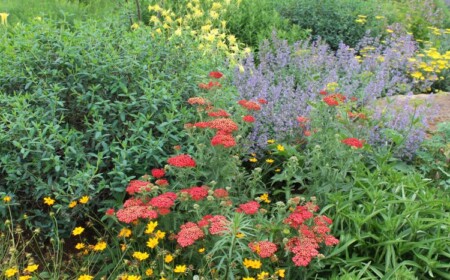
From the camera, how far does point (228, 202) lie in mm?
2635

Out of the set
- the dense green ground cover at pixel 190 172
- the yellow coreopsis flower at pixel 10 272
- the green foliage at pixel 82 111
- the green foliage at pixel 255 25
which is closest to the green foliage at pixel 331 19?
the green foliage at pixel 255 25

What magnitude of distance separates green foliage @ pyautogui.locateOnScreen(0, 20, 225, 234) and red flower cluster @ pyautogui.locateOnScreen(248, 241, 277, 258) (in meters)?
0.84

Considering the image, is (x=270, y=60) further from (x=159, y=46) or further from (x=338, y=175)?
(x=338, y=175)

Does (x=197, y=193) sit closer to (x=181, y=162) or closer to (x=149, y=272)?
(x=181, y=162)

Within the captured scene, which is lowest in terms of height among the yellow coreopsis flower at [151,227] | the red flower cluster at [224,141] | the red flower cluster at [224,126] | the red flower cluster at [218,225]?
the yellow coreopsis flower at [151,227]

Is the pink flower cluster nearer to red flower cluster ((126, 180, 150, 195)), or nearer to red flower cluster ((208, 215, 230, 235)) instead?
red flower cluster ((208, 215, 230, 235))

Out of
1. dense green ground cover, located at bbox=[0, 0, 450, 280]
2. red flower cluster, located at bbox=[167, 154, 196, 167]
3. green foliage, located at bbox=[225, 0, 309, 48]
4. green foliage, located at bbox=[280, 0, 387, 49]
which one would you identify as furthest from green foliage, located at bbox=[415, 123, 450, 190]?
green foliage, located at bbox=[280, 0, 387, 49]

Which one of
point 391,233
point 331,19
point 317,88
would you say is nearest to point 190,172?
point 391,233

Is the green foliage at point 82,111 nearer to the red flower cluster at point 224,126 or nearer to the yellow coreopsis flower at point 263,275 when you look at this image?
the red flower cluster at point 224,126

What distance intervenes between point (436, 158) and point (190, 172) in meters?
1.82

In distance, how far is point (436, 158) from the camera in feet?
12.1

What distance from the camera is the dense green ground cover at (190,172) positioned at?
264 centimetres

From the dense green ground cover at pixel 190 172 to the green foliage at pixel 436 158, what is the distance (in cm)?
1

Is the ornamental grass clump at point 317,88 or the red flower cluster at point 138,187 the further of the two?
the ornamental grass clump at point 317,88
